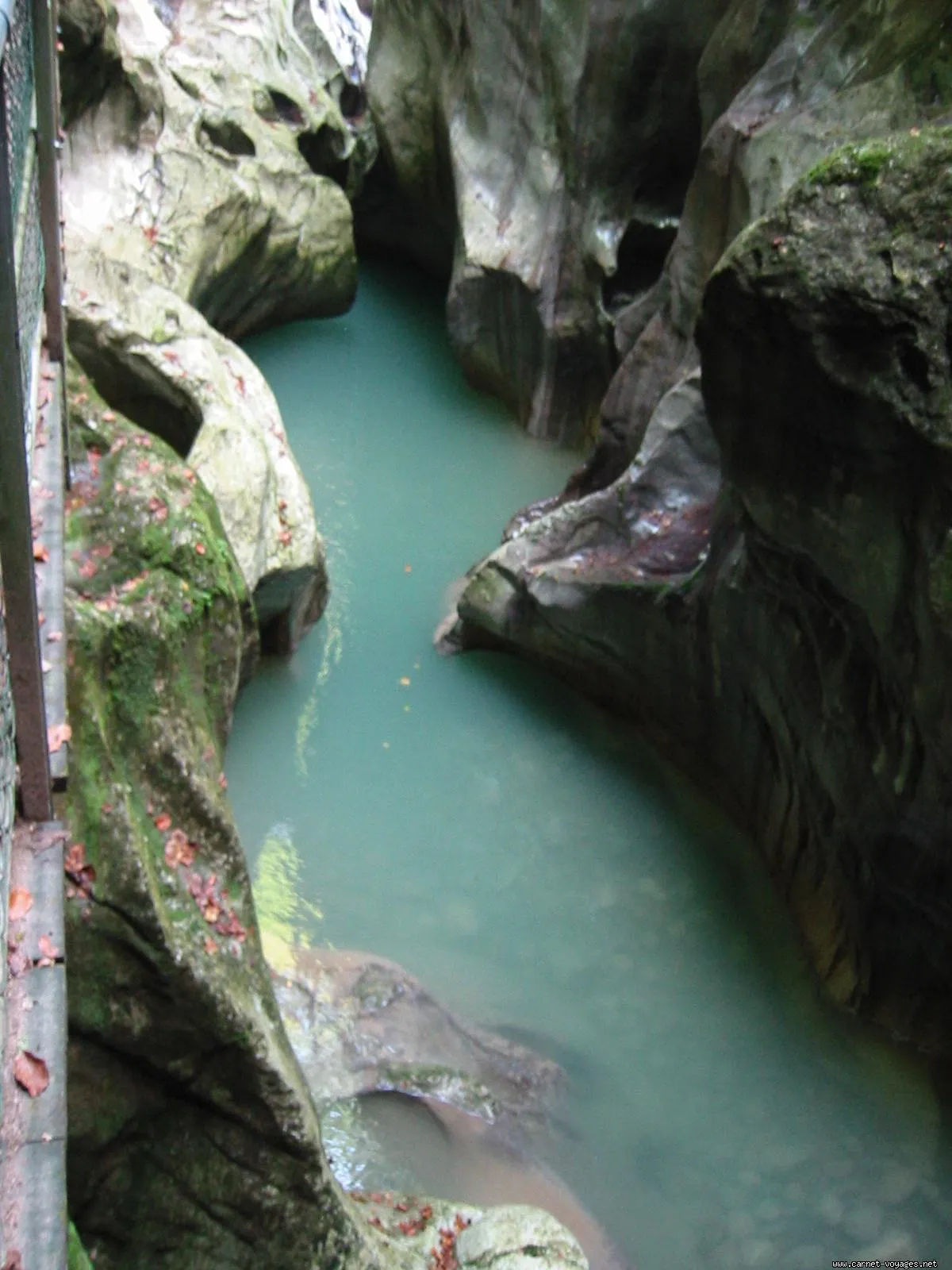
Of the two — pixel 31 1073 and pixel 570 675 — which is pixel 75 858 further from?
pixel 570 675

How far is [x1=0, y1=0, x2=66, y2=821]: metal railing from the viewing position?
240 centimetres

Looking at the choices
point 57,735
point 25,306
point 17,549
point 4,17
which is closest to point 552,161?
point 25,306

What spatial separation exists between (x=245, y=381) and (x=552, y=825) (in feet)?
13.6

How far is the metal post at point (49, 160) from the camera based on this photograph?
441cm

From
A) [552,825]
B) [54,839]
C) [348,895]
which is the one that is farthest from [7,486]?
[552,825]

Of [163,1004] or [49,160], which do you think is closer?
[163,1004]

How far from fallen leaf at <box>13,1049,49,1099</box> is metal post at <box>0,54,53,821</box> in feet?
2.39

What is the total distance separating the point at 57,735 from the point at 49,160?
2.58 metres

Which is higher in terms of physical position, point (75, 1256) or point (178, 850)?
point (178, 850)

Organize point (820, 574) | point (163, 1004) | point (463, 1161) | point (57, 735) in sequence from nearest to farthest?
point (57, 735)
point (163, 1004)
point (463, 1161)
point (820, 574)

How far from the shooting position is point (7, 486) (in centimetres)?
255

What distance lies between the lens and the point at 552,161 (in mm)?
11625

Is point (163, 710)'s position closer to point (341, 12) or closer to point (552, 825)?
point (552, 825)

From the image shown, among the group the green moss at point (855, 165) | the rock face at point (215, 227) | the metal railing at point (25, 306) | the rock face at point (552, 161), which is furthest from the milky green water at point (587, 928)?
the green moss at point (855, 165)
